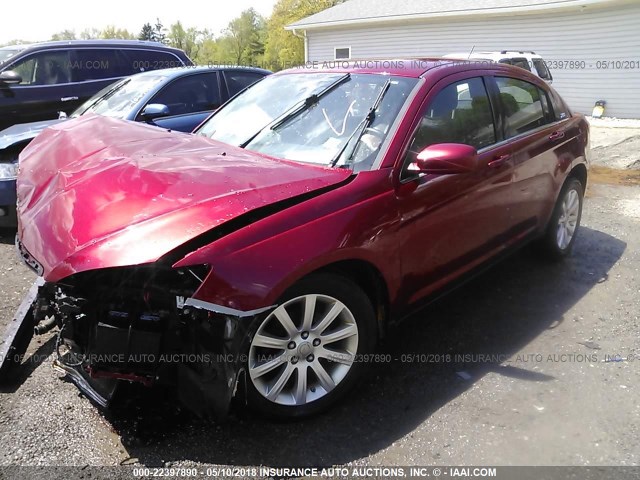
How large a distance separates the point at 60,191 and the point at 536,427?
106 inches

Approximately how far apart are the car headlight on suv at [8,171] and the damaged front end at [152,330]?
3.20 meters

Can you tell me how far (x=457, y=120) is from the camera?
3354 mm

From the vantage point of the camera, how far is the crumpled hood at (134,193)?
7.12 ft

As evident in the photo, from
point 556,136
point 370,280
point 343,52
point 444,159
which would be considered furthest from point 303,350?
point 343,52

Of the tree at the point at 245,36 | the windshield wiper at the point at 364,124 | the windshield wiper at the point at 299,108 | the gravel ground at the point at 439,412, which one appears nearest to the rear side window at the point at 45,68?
the gravel ground at the point at 439,412

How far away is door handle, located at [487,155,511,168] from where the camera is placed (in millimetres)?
3490

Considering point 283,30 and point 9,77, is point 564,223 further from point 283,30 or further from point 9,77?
point 283,30

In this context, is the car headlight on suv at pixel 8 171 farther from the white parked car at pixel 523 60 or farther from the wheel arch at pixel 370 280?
the white parked car at pixel 523 60

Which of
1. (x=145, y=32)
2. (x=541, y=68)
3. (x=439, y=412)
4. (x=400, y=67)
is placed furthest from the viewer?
(x=145, y=32)

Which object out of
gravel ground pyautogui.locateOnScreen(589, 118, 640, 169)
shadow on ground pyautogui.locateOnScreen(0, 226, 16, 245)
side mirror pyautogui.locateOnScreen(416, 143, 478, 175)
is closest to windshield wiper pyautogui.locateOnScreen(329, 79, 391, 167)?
side mirror pyautogui.locateOnScreen(416, 143, 478, 175)

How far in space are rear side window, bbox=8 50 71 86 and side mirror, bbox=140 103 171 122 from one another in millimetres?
3242

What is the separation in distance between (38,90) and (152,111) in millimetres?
3495

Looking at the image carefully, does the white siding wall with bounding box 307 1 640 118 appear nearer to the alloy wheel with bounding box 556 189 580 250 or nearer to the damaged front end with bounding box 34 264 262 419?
the alloy wheel with bounding box 556 189 580 250

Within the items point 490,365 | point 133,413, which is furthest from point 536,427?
point 133,413
